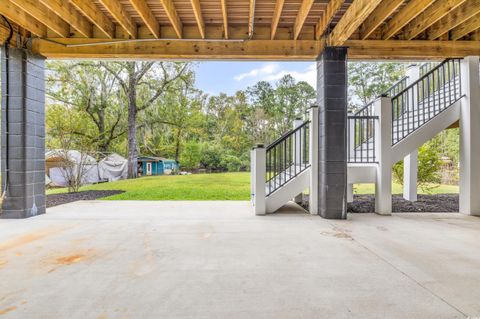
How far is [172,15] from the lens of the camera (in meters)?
3.83

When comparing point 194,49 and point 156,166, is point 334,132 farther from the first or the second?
point 156,166

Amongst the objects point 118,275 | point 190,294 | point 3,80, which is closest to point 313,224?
point 190,294

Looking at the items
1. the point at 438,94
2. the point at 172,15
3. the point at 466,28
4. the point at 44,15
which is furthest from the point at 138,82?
the point at 466,28

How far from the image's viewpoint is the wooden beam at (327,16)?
11.6 ft

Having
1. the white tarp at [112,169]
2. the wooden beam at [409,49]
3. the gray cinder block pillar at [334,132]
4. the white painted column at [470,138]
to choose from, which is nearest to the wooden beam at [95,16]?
the gray cinder block pillar at [334,132]

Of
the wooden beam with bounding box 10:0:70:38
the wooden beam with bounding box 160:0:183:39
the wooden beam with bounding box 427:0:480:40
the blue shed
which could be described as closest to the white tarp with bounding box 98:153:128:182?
the blue shed

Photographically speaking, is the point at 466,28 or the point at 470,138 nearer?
the point at 466,28

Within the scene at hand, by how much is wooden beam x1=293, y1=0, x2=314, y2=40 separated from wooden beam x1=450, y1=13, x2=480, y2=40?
→ 2861 millimetres

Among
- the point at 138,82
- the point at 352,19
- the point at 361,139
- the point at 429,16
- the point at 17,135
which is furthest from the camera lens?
the point at 138,82

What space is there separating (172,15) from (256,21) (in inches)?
55.9

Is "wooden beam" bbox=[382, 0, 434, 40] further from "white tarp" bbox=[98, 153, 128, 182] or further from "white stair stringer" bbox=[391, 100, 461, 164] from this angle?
"white tarp" bbox=[98, 153, 128, 182]

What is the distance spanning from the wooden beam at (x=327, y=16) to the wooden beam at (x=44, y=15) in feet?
14.1

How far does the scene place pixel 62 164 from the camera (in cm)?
768

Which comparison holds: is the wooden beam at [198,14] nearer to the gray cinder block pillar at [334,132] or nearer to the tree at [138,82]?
the gray cinder block pillar at [334,132]
